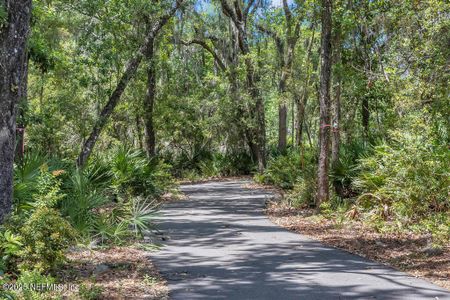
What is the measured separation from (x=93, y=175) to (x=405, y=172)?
23.0 ft

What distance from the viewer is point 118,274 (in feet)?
25.3

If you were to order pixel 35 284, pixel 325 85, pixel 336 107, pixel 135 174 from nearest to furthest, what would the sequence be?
pixel 35 284 → pixel 325 85 → pixel 336 107 → pixel 135 174

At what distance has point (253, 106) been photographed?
27953 mm

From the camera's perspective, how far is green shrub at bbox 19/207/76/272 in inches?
270

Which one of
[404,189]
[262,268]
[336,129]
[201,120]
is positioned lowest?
[262,268]

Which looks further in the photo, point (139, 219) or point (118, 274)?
point (139, 219)

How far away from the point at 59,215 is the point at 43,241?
32.8 inches

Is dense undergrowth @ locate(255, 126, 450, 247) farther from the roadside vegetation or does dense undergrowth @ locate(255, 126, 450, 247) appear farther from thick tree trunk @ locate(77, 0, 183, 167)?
thick tree trunk @ locate(77, 0, 183, 167)

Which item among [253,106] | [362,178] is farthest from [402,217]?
[253,106]

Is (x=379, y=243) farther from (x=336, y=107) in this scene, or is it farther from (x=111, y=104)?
(x=111, y=104)

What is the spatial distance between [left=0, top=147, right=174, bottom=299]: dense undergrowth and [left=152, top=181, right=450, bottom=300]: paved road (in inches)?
45.6

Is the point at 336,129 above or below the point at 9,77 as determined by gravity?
below

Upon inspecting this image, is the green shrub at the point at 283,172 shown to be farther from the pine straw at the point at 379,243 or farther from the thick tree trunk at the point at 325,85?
the pine straw at the point at 379,243

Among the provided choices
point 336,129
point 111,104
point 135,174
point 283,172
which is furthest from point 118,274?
point 283,172
